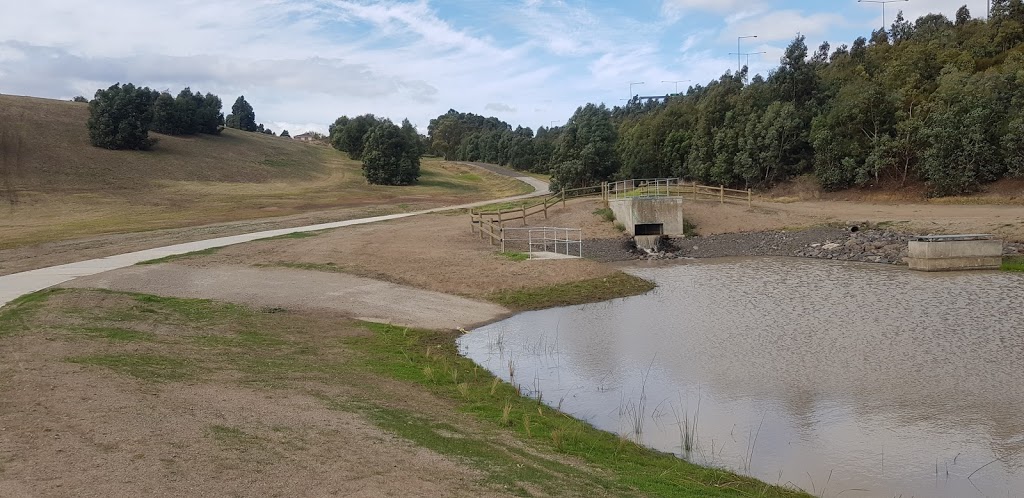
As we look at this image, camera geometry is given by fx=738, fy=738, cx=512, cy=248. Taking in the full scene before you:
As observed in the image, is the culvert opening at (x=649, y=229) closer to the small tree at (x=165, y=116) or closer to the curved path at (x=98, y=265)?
the curved path at (x=98, y=265)

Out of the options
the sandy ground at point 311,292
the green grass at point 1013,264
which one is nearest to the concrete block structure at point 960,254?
the green grass at point 1013,264

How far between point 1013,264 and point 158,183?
66.9 meters

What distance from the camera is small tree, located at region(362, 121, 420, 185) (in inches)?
3319

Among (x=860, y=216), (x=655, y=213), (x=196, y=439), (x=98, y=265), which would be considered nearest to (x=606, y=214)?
(x=655, y=213)

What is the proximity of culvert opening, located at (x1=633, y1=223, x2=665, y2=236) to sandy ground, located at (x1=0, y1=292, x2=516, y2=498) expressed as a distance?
108 feet

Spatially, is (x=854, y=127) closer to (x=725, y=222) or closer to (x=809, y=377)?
(x=725, y=222)

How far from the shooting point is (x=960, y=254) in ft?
98.1

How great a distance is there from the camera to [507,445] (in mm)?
10188

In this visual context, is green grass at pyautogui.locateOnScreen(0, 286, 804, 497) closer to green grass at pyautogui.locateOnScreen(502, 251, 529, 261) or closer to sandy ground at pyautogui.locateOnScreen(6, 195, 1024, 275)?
green grass at pyautogui.locateOnScreen(502, 251, 529, 261)

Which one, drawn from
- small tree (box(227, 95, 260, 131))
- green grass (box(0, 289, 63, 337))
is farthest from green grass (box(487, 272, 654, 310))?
small tree (box(227, 95, 260, 131))

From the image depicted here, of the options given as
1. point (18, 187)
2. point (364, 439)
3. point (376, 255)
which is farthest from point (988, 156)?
point (18, 187)

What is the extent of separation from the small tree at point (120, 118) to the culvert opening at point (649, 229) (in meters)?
60.2

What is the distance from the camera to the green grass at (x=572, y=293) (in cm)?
2440

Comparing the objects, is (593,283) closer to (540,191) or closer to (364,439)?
(364,439)
